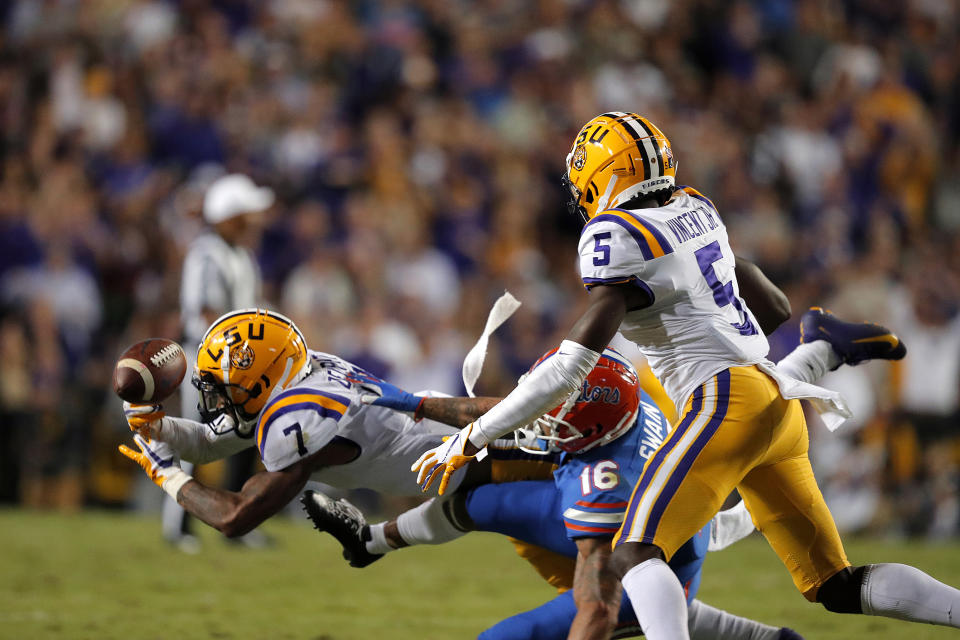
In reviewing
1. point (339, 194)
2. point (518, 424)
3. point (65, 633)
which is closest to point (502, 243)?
point (339, 194)

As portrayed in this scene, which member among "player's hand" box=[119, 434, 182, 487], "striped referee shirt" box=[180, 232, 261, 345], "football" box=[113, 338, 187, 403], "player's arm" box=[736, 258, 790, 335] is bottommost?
"player's hand" box=[119, 434, 182, 487]

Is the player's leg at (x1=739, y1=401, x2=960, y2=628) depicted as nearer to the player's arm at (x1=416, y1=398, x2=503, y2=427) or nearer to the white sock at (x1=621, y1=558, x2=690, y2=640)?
the white sock at (x1=621, y1=558, x2=690, y2=640)

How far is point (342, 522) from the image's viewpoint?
14.0ft

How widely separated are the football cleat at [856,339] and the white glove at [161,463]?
2392mm

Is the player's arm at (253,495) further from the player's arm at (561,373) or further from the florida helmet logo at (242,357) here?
the player's arm at (561,373)

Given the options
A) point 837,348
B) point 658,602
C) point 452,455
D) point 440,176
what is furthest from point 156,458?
point 440,176

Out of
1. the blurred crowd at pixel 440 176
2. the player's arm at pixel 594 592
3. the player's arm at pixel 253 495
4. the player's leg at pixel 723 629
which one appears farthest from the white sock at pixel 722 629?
the blurred crowd at pixel 440 176

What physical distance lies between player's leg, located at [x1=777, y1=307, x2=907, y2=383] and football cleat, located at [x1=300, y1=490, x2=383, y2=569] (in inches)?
65.5

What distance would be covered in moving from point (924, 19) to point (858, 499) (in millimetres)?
7268

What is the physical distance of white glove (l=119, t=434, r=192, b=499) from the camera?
4219mm

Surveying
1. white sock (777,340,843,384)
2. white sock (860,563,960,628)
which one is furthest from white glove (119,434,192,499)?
white sock (860,563,960,628)

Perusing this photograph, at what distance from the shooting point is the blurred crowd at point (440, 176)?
9.49 metres

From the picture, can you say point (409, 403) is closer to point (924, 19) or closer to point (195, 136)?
point (195, 136)

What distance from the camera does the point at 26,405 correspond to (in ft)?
31.2
